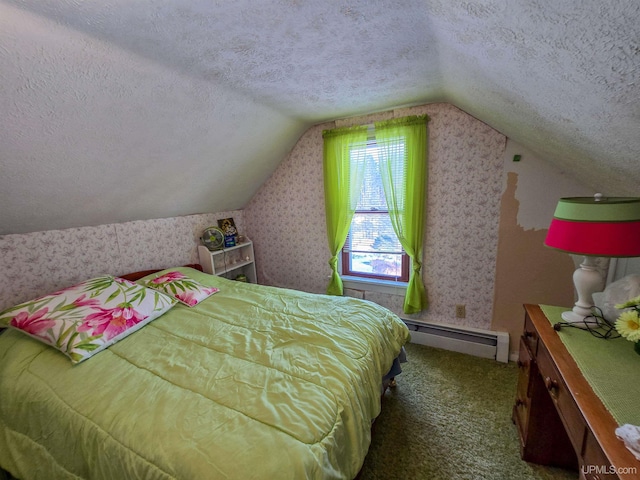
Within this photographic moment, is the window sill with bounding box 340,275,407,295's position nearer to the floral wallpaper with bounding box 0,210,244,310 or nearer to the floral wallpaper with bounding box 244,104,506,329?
the floral wallpaper with bounding box 244,104,506,329

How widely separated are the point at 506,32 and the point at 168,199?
2.52 metres

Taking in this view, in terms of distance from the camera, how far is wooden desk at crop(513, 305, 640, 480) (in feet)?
2.36

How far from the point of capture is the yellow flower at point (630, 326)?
0.95 meters

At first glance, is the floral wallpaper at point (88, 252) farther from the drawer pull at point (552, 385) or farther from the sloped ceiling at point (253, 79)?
the drawer pull at point (552, 385)

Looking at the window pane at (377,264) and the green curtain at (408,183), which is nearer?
the green curtain at (408,183)

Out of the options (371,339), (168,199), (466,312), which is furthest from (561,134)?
(168,199)

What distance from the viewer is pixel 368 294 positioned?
2842 millimetres

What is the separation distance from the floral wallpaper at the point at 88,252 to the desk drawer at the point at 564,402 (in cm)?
290

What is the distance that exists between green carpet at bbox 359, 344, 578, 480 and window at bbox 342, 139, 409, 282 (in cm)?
93

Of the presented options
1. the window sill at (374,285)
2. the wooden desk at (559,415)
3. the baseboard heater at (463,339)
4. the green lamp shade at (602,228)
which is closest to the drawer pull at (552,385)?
the wooden desk at (559,415)

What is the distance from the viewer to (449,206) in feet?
7.61

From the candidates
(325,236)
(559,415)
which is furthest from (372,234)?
(559,415)

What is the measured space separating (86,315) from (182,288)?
624 millimetres

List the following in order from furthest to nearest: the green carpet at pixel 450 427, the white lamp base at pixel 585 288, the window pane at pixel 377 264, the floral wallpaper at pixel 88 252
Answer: the window pane at pixel 377 264
the floral wallpaper at pixel 88 252
the green carpet at pixel 450 427
the white lamp base at pixel 585 288
